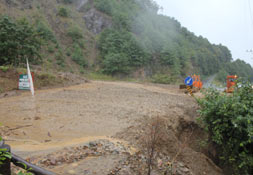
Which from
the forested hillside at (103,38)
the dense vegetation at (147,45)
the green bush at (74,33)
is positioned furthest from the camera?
the dense vegetation at (147,45)

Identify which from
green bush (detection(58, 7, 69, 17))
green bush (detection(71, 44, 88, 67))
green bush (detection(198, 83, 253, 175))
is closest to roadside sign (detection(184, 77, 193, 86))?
green bush (detection(198, 83, 253, 175))

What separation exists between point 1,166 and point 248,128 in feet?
12.8

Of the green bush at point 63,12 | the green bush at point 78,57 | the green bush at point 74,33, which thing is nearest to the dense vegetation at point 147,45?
the green bush at point 78,57

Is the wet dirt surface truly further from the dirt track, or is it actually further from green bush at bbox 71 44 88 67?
green bush at bbox 71 44 88 67

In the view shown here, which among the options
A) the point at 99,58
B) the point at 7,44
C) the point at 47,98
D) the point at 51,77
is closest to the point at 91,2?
the point at 99,58

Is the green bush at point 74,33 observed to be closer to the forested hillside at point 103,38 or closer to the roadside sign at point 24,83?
the forested hillside at point 103,38

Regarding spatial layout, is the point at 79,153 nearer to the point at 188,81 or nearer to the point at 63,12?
the point at 188,81

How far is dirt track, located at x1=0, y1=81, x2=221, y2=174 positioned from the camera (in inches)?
169

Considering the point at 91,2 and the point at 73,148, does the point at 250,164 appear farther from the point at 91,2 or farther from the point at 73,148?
the point at 91,2

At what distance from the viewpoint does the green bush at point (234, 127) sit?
3.97 meters

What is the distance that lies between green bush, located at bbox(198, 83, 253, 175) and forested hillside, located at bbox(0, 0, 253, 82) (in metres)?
19.3

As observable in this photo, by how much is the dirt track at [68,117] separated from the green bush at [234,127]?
166 centimetres

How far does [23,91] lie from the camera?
10195 millimetres

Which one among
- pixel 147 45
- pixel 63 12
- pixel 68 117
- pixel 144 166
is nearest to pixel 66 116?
pixel 68 117
